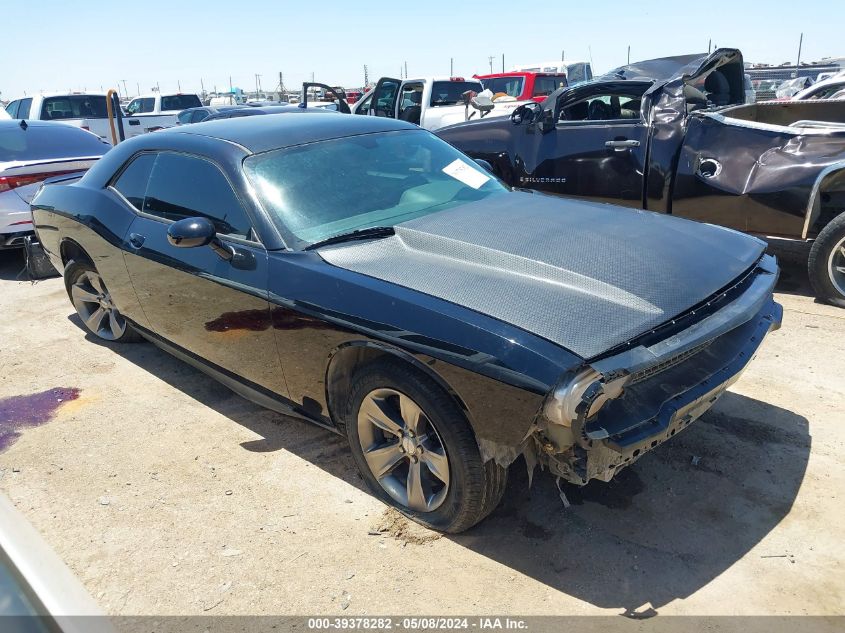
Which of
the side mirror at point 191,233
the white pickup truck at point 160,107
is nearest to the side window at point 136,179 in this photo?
the side mirror at point 191,233

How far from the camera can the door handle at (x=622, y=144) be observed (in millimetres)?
5934

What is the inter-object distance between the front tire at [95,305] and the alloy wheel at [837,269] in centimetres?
524

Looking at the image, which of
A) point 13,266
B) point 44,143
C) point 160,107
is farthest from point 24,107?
point 44,143

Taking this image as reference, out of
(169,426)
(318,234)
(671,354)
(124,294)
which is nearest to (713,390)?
(671,354)

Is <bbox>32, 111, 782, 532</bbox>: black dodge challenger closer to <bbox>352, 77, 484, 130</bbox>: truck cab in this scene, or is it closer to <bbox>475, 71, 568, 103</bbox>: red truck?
<bbox>352, 77, 484, 130</bbox>: truck cab

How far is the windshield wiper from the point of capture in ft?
10.0

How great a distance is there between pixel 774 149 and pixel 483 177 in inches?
109

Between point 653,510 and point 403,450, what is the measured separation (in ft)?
3.69

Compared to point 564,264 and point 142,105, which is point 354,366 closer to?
point 564,264

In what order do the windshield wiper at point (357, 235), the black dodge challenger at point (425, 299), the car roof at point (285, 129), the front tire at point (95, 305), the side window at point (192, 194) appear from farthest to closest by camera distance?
the front tire at point (95, 305), the car roof at point (285, 129), the side window at point (192, 194), the windshield wiper at point (357, 235), the black dodge challenger at point (425, 299)

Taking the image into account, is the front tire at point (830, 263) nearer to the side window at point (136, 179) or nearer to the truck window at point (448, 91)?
the side window at point (136, 179)

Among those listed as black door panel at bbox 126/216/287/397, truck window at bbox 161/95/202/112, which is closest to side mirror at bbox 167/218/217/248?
black door panel at bbox 126/216/287/397

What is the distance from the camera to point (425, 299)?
2.54m

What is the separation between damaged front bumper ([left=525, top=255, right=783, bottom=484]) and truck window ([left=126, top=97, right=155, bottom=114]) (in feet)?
64.9
